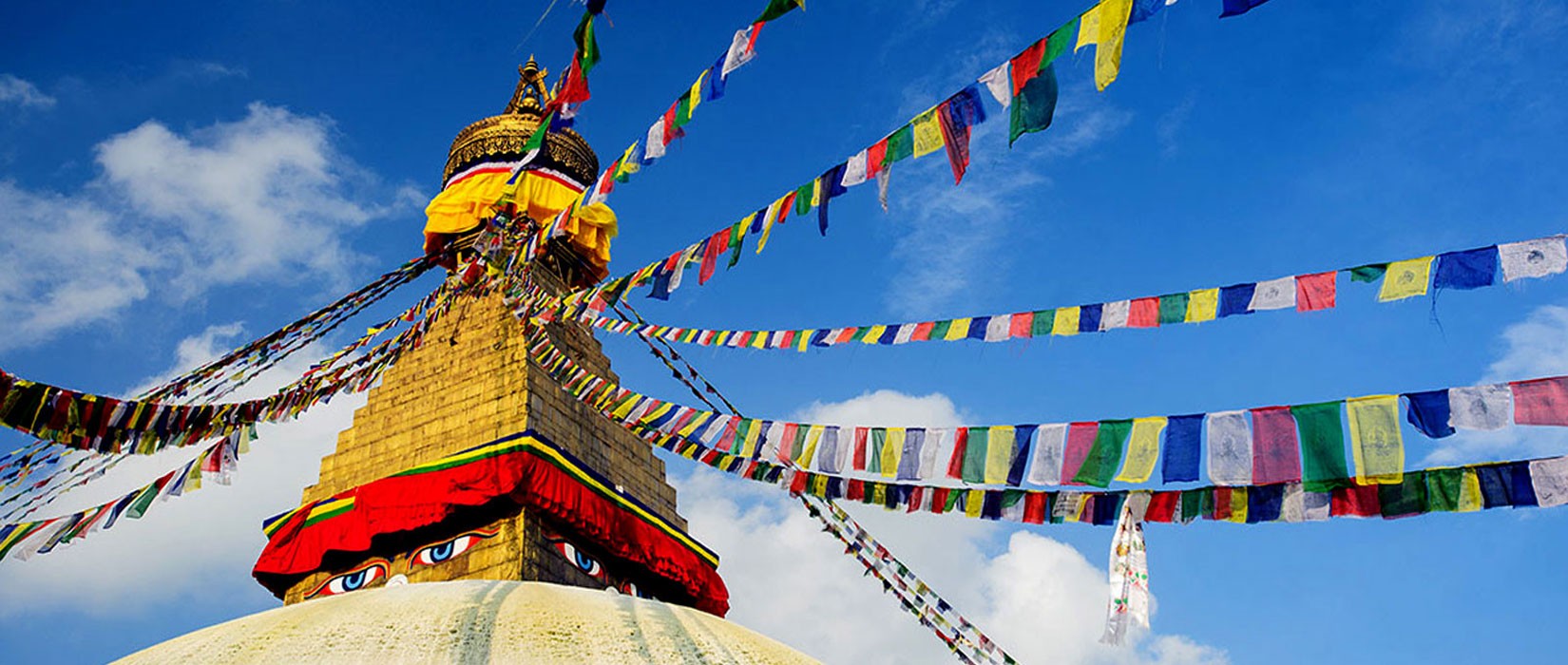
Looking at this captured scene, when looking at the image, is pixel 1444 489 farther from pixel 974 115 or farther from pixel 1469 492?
pixel 974 115

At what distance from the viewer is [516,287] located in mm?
10945

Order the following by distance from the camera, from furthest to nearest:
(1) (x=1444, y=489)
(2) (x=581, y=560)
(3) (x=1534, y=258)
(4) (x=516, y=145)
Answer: (4) (x=516, y=145)
(2) (x=581, y=560)
(1) (x=1444, y=489)
(3) (x=1534, y=258)

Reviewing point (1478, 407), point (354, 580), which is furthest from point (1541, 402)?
point (354, 580)

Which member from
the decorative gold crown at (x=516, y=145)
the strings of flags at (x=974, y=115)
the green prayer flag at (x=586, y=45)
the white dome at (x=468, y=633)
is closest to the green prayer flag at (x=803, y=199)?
the strings of flags at (x=974, y=115)

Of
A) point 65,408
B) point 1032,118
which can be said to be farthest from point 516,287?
point 1032,118

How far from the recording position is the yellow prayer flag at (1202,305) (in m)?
5.60

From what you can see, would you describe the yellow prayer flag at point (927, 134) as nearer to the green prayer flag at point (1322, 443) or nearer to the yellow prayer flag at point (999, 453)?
the yellow prayer flag at point (999, 453)

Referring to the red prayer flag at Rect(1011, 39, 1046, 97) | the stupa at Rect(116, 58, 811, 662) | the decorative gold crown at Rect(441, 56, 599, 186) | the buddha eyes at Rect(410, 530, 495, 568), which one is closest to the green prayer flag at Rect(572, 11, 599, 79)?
the stupa at Rect(116, 58, 811, 662)

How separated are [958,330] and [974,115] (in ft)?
5.06

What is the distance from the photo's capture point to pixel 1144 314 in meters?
5.85

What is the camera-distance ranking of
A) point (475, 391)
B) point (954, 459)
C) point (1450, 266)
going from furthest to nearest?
point (475, 391) → point (954, 459) → point (1450, 266)

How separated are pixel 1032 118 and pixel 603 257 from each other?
889cm

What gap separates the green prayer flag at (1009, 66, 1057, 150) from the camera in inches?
195

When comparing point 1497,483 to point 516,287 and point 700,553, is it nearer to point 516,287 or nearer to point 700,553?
point 700,553
